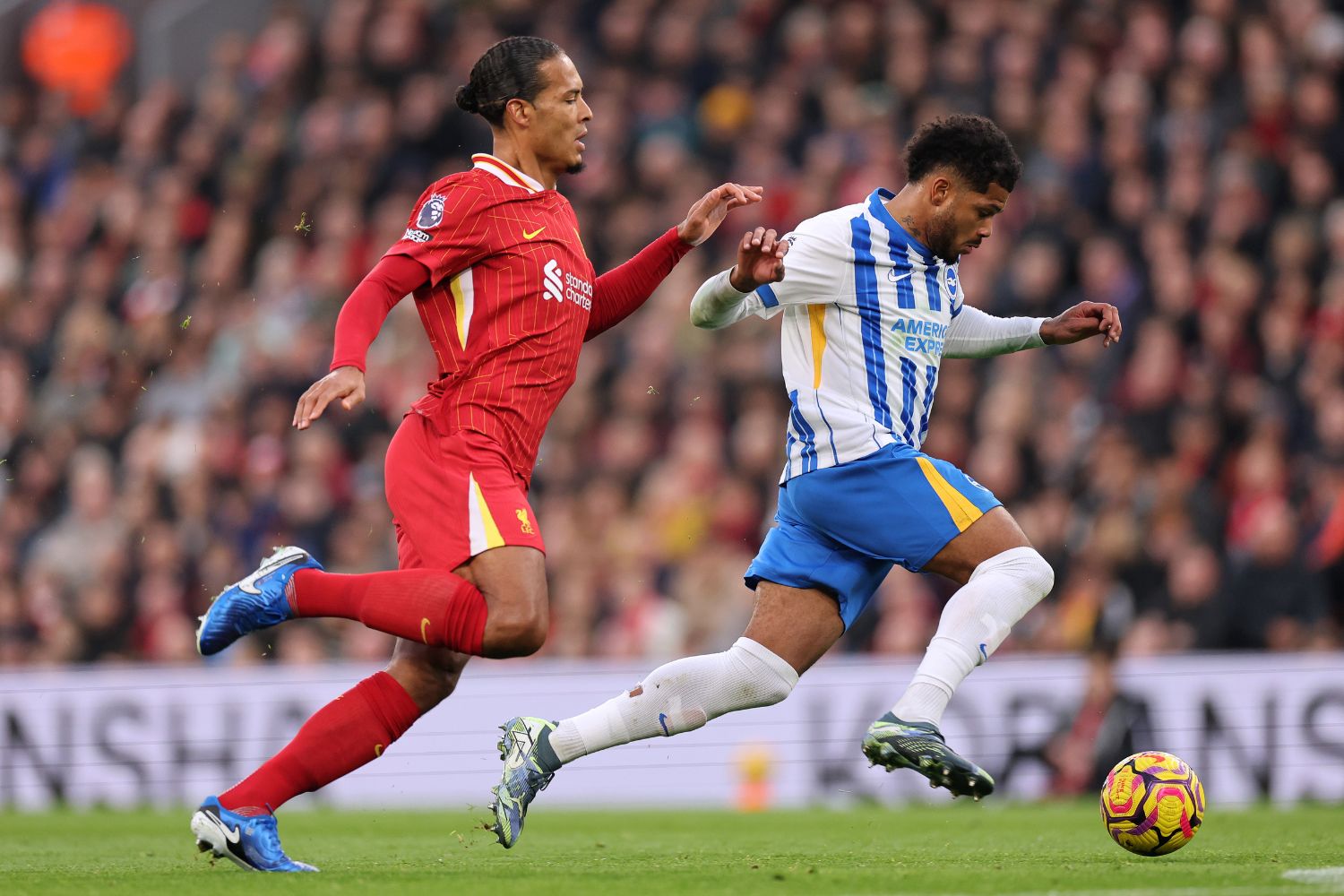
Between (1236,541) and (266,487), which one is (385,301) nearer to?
(1236,541)

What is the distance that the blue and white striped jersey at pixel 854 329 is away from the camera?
5.94 meters

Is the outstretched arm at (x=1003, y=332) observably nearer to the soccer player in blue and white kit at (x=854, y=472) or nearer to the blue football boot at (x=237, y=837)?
the soccer player in blue and white kit at (x=854, y=472)

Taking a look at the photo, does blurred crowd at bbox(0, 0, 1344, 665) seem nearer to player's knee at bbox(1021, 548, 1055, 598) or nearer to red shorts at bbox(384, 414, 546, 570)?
player's knee at bbox(1021, 548, 1055, 598)

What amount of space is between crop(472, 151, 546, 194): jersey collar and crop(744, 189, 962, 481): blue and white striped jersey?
788 millimetres

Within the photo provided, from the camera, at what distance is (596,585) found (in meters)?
12.3

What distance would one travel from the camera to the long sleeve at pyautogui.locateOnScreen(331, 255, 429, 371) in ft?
17.9

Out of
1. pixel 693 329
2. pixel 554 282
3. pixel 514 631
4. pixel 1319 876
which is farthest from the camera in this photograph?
pixel 693 329

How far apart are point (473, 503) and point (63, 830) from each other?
15.4ft

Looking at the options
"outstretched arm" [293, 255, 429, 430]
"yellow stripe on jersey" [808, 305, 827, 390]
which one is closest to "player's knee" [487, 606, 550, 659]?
"outstretched arm" [293, 255, 429, 430]

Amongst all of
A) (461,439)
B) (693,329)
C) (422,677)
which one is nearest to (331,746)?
(422,677)

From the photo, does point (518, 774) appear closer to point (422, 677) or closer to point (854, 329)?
point (422, 677)

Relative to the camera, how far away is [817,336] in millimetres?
6031

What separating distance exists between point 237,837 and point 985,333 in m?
2.92

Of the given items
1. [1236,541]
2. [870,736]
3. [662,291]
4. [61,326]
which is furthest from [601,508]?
[870,736]
